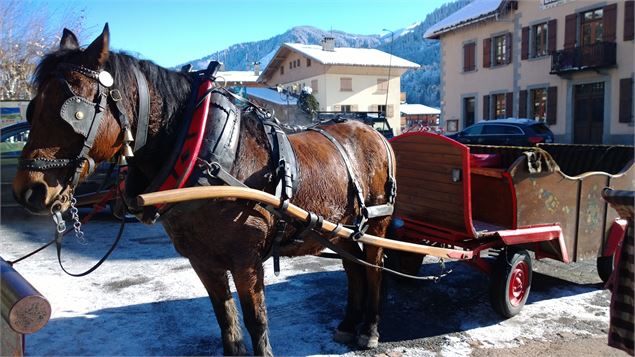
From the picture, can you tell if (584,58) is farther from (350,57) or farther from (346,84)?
(350,57)

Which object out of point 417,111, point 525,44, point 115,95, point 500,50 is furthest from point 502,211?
point 417,111

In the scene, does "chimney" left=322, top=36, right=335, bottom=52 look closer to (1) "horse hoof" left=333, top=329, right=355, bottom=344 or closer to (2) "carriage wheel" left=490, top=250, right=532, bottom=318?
(2) "carriage wheel" left=490, top=250, right=532, bottom=318

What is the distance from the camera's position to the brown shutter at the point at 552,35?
2120 cm

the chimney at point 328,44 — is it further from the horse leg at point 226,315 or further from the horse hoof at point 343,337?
the horse leg at point 226,315

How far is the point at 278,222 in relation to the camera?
8.31 feet

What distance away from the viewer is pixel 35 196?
1905 millimetres

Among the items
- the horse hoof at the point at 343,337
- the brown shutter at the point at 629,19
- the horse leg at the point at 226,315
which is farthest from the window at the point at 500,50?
the horse leg at the point at 226,315

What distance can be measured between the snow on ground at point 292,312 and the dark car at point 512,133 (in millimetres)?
11455

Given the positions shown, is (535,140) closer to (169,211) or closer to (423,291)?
(423,291)

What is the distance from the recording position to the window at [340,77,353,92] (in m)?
36.5

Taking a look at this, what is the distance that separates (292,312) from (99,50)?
266cm

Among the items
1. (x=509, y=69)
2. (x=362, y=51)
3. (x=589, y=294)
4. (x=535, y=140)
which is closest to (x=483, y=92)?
(x=509, y=69)

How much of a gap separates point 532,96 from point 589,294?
816 inches

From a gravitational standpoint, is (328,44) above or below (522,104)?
above
